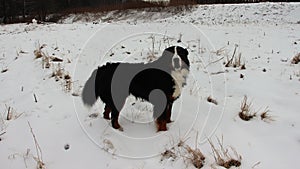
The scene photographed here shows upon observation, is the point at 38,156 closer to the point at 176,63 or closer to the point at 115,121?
the point at 115,121

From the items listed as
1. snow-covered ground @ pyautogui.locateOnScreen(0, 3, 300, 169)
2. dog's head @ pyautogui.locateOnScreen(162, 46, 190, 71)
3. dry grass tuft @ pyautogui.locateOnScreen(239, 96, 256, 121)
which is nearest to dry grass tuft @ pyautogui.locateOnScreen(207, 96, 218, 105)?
snow-covered ground @ pyautogui.locateOnScreen(0, 3, 300, 169)

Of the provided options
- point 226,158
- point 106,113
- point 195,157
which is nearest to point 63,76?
point 106,113

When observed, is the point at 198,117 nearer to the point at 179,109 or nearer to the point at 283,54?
the point at 179,109

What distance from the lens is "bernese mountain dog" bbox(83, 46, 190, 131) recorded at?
328 cm

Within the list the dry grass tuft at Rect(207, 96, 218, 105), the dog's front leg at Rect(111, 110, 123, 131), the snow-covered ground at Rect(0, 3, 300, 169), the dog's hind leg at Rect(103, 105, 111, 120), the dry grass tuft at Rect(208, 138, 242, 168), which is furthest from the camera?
the dry grass tuft at Rect(207, 96, 218, 105)

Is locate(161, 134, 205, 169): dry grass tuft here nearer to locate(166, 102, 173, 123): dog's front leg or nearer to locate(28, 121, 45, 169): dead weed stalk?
locate(166, 102, 173, 123): dog's front leg

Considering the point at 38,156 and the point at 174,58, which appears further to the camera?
the point at 174,58

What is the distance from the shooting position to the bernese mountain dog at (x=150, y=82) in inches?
129

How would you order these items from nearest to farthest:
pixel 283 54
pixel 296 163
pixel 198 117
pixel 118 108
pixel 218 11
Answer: pixel 296 163 < pixel 118 108 < pixel 198 117 < pixel 283 54 < pixel 218 11

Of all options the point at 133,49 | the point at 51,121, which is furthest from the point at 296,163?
the point at 133,49

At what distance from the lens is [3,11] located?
116ft

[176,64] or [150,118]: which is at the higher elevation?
[176,64]

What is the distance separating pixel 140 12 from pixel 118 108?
22132 millimetres

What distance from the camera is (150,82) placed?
3.32 meters
